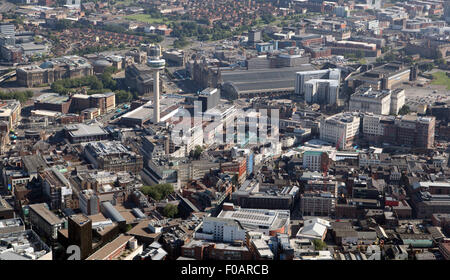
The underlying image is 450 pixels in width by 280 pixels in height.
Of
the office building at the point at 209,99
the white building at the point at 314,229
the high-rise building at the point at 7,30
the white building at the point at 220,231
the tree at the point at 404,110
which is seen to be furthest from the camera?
the high-rise building at the point at 7,30

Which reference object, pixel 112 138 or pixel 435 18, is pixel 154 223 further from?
pixel 435 18

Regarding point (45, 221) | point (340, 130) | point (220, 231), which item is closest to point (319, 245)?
point (220, 231)

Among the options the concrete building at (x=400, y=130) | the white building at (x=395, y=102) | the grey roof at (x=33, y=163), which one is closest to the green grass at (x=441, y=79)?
the white building at (x=395, y=102)

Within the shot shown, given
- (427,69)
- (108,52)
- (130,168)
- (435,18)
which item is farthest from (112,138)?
(435,18)

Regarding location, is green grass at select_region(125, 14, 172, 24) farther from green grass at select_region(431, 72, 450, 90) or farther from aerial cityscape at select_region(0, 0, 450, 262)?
green grass at select_region(431, 72, 450, 90)

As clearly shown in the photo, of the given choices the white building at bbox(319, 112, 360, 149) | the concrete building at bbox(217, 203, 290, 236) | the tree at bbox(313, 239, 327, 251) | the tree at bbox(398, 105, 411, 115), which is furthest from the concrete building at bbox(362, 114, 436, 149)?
the tree at bbox(313, 239, 327, 251)

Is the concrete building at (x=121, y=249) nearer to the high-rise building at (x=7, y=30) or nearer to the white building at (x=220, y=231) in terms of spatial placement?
the white building at (x=220, y=231)

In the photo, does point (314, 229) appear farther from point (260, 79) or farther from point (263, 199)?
point (260, 79)
